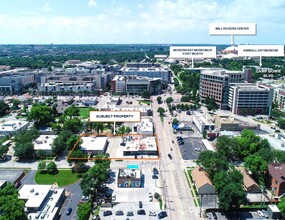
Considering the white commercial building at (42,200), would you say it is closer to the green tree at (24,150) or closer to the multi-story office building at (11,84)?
the green tree at (24,150)

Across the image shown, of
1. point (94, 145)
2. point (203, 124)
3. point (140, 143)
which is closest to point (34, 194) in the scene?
point (94, 145)

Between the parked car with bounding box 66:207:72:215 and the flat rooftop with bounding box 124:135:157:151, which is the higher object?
the flat rooftop with bounding box 124:135:157:151

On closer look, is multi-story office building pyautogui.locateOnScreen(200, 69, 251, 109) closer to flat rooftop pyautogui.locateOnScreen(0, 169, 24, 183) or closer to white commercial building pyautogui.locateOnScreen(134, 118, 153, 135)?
white commercial building pyautogui.locateOnScreen(134, 118, 153, 135)

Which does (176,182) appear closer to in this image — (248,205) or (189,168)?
(189,168)

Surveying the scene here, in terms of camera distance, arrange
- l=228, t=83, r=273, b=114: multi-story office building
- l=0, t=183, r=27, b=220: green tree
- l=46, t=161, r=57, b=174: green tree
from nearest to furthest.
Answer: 1. l=0, t=183, r=27, b=220: green tree
2. l=46, t=161, r=57, b=174: green tree
3. l=228, t=83, r=273, b=114: multi-story office building

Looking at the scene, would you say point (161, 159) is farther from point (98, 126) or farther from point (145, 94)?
point (145, 94)

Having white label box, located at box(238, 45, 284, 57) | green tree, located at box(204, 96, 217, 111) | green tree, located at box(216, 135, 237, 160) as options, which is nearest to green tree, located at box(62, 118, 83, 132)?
green tree, located at box(216, 135, 237, 160)

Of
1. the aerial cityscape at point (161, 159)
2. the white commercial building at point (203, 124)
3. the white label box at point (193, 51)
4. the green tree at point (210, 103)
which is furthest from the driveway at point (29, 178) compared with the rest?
the green tree at point (210, 103)
